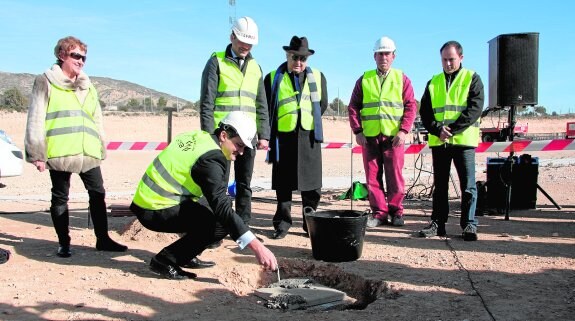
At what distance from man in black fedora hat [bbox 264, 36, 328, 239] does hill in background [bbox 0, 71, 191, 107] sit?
326 ft

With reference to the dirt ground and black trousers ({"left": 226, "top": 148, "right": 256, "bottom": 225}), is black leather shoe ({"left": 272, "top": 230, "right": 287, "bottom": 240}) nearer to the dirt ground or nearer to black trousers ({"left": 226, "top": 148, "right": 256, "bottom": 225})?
the dirt ground

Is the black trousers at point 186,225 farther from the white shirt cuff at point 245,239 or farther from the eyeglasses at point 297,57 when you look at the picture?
the eyeglasses at point 297,57

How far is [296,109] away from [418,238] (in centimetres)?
200

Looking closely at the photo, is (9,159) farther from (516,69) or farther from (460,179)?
(516,69)

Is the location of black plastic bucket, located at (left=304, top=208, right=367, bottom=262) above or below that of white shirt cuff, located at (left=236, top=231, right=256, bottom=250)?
below

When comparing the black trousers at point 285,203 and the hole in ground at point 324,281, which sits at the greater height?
the black trousers at point 285,203

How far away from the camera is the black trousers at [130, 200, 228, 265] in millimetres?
4469

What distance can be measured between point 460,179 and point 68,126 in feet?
13.4

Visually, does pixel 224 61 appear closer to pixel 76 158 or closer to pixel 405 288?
pixel 76 158

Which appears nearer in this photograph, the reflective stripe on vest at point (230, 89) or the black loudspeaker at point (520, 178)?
the reflective stripe on vest at point (230, 89)

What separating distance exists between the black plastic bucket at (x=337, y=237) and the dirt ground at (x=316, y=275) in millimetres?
101

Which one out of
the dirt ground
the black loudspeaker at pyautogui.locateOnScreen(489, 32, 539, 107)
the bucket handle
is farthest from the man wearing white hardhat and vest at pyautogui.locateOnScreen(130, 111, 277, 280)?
the black loudspeaker at pyautogui.locateOnScreen(489, 32, 539, 107)

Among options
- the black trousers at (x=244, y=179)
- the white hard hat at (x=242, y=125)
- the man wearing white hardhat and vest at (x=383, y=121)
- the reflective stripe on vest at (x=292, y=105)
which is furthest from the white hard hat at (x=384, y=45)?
the white hard hat at (x=242, y=125)

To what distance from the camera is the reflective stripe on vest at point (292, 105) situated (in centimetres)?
633
